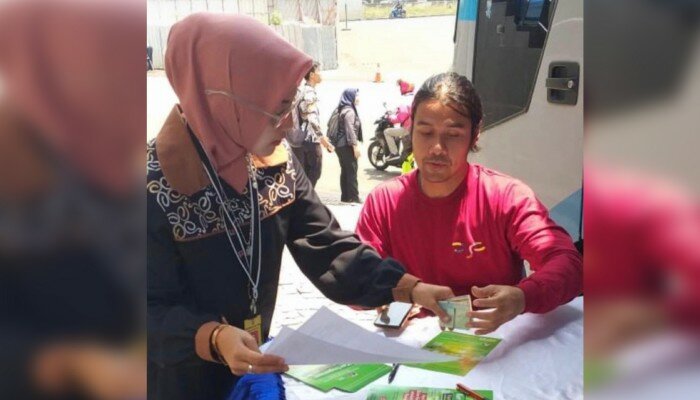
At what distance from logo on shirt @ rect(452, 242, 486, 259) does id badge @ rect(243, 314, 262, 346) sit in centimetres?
71

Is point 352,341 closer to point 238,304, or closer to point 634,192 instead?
point 238,304

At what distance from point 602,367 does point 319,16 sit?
822 inches

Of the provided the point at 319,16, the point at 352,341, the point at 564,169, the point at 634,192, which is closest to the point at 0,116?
the point at 634,192

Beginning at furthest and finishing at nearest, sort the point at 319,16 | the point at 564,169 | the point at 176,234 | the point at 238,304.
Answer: the point at 319,16 → the point at 564,169 → the point at 238,304 → the point at 176,234

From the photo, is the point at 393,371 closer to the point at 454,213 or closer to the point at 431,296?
the point at 431,296

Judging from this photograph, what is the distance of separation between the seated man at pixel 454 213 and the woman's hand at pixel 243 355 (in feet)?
2.65

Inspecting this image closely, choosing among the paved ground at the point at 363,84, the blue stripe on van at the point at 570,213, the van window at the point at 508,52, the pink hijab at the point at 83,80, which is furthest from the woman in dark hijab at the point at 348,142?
the pink hijab at the point at 83,80

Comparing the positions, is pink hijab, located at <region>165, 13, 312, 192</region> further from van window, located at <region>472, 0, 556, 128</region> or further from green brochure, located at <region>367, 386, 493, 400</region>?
van window, located at <region>472, 0, 556, 128</region>

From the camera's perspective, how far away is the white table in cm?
132

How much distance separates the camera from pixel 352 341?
3.93 feet

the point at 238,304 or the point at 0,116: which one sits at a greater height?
the point at 0,116

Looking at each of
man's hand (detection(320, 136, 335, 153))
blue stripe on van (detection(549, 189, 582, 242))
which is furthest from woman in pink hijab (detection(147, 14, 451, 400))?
man's hand (detection(320, 136, 335, 153))

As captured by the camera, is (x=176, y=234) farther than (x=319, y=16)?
No

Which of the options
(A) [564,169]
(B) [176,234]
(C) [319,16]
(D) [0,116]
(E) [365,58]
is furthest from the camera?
(E) [365,58]
